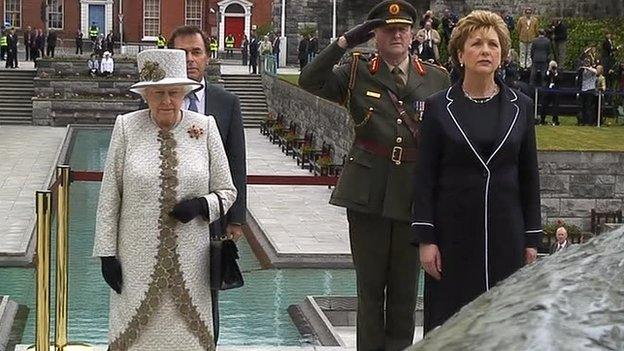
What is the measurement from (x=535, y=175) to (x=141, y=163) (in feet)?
5.22

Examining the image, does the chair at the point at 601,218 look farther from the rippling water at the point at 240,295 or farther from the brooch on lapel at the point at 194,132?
the brooch on lapel at the point at 194,132

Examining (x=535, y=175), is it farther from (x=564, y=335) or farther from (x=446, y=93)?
(x=564, y=335)

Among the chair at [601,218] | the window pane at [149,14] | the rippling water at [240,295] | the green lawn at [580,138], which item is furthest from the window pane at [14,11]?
the chair at [601,218]

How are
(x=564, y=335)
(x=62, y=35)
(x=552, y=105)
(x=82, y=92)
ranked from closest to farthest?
1. (x=564, y=335)
2. (x=552, y=105)
3. (x=82, y=92)
4. (x=62, y=35)

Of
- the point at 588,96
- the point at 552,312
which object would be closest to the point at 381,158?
Answer: the point at 552,312

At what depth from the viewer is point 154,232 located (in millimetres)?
5656

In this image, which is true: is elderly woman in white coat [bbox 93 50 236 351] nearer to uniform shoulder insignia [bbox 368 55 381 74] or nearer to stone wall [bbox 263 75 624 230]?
uniform shoulder insignia [bbox 368 55 381 74]

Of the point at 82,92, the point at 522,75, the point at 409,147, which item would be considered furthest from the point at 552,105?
the point at 82,92

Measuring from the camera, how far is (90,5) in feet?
217

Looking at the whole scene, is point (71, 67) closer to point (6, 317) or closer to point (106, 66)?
point (106, 66)

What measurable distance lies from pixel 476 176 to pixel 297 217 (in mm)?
14075

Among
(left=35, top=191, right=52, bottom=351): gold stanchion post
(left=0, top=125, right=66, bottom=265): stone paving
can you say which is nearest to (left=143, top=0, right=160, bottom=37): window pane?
(left=0, top=125, right=66, bottom=265): stone paving

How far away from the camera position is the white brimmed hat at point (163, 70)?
5605 mm

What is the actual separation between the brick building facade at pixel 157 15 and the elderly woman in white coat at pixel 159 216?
59.2 meters
